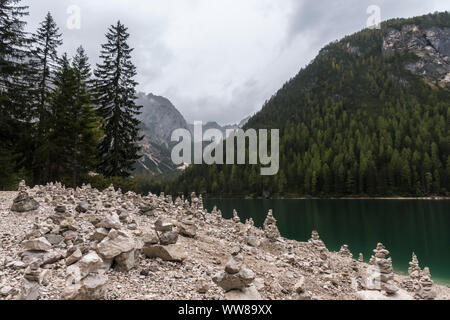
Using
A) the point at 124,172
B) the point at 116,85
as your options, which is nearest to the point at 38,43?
the point at 116,85

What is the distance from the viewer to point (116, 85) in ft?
113

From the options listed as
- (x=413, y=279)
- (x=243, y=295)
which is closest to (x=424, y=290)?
(x=413, y=279)

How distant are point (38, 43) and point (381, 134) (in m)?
184

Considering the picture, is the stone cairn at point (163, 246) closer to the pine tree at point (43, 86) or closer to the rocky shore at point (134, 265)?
the rocky shore at point (134, 265)

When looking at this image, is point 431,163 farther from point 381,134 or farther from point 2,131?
point 2,131

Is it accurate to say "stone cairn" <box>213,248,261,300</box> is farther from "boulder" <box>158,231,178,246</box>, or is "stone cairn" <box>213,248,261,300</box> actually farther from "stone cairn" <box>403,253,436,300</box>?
"stone cairn" <box>403,253,436,300</box>

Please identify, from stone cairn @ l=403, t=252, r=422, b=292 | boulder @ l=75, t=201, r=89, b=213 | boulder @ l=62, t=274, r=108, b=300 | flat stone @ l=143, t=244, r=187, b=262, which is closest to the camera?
boulder @ l=62, t=274, r=108, b=300

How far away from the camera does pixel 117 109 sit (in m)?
34.0

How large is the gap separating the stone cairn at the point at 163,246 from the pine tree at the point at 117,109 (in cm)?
2708

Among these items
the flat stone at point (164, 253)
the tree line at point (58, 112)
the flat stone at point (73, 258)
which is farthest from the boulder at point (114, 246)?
the tree line at point (58, 112)

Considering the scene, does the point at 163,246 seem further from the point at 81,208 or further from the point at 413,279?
the point at 413,279

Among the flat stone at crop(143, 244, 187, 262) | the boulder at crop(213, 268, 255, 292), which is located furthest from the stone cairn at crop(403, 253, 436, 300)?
the flat stone at crop(143, 244, 187, 262)

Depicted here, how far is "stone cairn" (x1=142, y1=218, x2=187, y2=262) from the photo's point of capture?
777 centimetres

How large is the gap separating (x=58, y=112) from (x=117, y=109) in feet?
23.0
